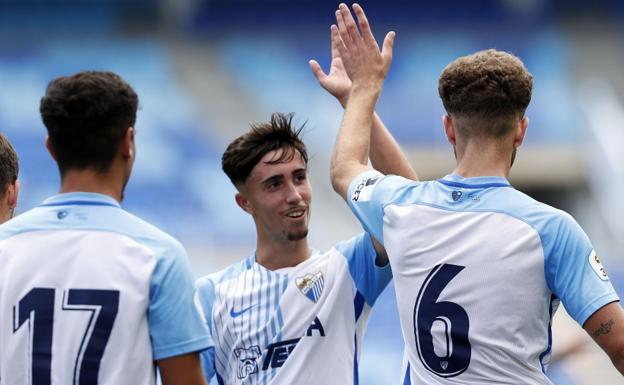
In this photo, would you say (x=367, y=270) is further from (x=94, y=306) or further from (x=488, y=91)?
(x=94, y=306)

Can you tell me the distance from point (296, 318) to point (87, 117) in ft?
5.11

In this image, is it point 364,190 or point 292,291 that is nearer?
point 364,190

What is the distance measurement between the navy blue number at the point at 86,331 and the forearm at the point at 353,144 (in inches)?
47.6

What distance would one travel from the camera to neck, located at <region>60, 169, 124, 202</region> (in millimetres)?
3742

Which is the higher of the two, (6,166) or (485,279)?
(6,166)

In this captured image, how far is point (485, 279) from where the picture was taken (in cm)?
390

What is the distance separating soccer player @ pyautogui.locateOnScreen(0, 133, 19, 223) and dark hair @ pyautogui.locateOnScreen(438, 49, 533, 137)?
2060 mm

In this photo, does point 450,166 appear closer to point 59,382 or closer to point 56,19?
point 56,19

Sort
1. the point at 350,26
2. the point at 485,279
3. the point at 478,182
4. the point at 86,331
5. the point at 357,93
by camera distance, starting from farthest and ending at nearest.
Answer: the point at 350,26 < the point at 357,93 < the point at 478,182 < the point at 485,279 < the point at 86,331

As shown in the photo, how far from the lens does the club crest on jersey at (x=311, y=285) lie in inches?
190

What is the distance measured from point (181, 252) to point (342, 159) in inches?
38.6

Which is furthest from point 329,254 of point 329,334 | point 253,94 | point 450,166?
point 253,94

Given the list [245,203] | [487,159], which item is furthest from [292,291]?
[487,159]

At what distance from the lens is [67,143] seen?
3691mm
